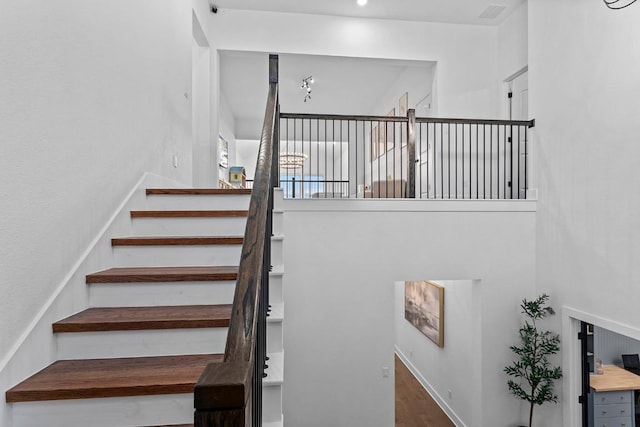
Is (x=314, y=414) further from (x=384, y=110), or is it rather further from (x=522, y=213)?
(x=384, y=110)

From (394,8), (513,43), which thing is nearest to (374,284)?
(394,8)

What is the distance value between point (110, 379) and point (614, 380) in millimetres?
5880

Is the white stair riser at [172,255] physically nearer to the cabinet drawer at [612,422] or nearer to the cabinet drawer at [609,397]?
the cabinet drawer at [609,397]

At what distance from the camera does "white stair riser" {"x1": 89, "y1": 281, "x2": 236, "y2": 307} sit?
198cm

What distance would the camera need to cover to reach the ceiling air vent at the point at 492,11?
533 centimetres

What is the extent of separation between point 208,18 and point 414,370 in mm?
7056

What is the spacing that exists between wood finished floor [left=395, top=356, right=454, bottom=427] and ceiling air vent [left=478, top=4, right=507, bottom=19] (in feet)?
19.8

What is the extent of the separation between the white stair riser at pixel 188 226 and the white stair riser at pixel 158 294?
25.0 inches

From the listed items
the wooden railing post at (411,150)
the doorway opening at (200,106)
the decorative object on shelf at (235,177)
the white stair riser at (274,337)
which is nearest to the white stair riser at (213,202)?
the white stair riser at (274,337)

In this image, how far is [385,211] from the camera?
14.5 ft

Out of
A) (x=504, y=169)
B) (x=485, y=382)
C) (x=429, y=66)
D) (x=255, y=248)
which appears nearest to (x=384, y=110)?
(x=429, y=66)

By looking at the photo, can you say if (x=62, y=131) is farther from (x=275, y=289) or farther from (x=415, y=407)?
(x=415, y=407)

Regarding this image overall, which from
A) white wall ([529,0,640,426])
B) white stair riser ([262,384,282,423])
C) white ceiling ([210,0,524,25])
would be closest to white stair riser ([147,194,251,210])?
white stair riser ([262,384,282,423])

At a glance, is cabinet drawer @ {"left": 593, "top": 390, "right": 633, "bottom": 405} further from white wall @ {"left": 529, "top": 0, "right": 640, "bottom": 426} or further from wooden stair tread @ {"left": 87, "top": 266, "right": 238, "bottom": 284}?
wooden stair tread @ {"left": 87, "top": 266, "right": 238, "bottom": 284}
